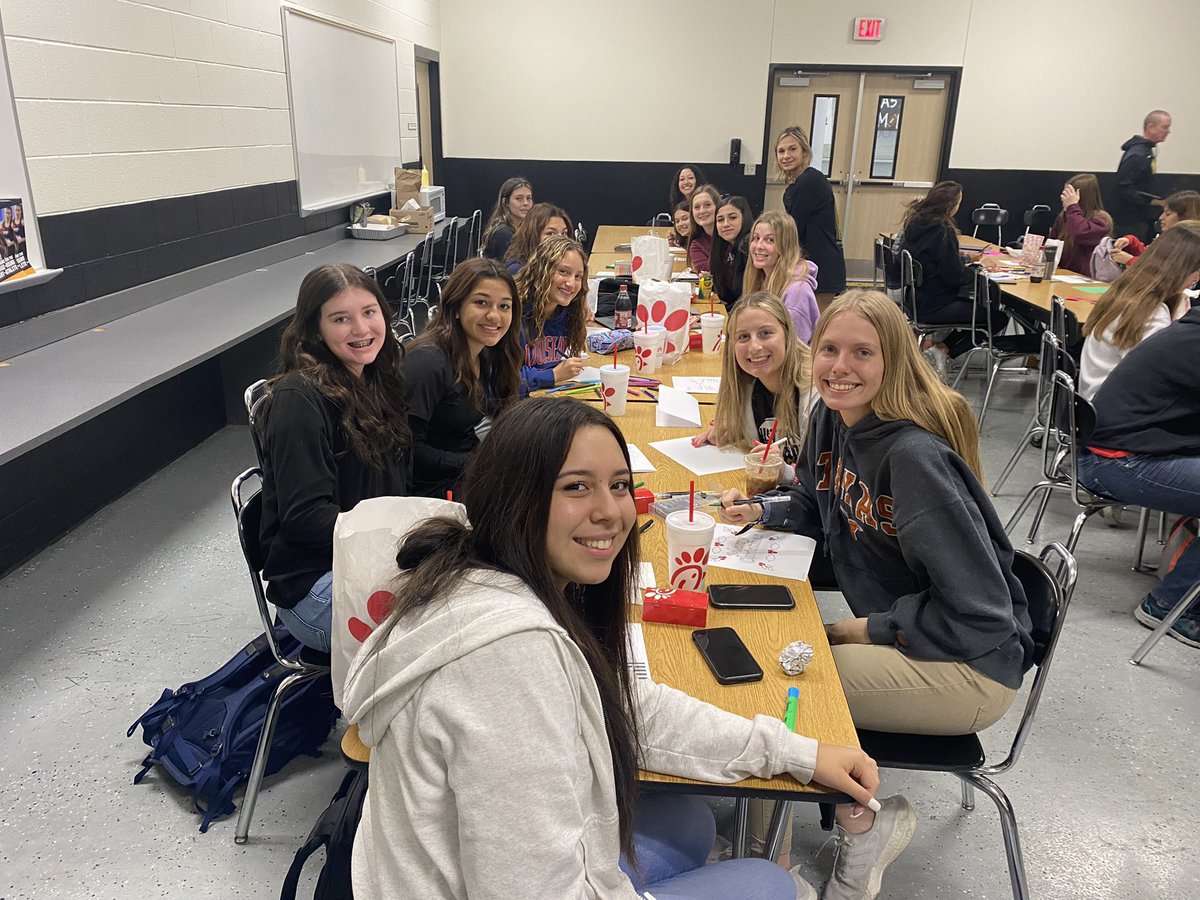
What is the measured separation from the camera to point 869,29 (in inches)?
324

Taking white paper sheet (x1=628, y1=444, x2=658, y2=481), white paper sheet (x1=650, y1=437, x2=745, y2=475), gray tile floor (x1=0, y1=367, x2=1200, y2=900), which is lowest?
gray tile floor (x1=0, y1=367, x2=1200, y2=900)

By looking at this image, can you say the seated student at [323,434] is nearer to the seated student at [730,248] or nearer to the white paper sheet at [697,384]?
the white paper sheet at [697,384]

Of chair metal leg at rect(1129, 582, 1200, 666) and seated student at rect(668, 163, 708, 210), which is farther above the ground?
seated student at rect(668, 163, 708, 210)

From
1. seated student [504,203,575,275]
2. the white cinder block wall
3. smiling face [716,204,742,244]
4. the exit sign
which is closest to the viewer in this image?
the white cinder block wall

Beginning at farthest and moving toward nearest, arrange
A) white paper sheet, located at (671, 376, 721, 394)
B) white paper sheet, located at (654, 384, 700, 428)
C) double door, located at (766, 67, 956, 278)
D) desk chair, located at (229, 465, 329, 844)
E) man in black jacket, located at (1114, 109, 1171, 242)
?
→ double door, located at (766, 67, 956, 278) → man in black jacket, located at (1114, 109, 1171, 242) → white paper sheet, located at (671, 376, 721, 394) → white paper sheet, located at (654, 384, 700, 428) → desk chair, located at (229, 465, 329, 844)

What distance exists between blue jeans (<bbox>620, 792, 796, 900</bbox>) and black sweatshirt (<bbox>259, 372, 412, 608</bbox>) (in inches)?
33.5

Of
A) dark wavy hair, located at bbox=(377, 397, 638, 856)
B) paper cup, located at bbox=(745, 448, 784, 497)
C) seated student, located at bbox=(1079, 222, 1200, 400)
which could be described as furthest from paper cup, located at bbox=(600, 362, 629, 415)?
seated student, located at bbox=(1079, 222, 1200, 400)

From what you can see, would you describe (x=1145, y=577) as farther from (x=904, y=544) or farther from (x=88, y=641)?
(x=88, y=641)

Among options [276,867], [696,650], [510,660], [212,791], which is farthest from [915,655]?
[212,791]

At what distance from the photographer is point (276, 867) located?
1.86m

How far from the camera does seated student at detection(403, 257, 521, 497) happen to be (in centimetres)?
244

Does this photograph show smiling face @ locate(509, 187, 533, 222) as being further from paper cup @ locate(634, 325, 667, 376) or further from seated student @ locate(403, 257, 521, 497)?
seated student @ locate(403, 257, 521, 497)

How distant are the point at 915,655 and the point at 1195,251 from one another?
7.88ft

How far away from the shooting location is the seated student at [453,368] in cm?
244
